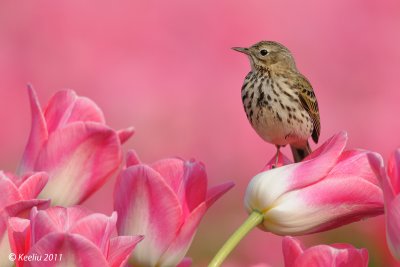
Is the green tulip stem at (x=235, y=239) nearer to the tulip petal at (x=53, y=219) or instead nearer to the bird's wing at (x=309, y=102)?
the tulip petal at (x=53, y=219)

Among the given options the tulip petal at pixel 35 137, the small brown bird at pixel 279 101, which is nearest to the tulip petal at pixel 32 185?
the tulip petal at pixel 35 137

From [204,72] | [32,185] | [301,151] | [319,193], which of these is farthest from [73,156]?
[204,72]

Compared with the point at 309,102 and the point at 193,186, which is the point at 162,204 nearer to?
the point at 193,186

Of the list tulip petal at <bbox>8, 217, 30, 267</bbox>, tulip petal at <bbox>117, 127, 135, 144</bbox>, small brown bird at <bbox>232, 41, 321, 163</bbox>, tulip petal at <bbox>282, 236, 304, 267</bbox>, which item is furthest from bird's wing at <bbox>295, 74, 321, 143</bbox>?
tulip petal at <bbox>8, 217, 30, 267</bbox>

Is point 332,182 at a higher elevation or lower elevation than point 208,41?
higher

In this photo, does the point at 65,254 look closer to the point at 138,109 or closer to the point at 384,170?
the point at 384,170

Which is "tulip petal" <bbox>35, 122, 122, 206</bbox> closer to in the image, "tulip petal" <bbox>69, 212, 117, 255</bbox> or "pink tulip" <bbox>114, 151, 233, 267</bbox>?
"pink tulip" <bbox>114, 151, 233, 267</bbox>

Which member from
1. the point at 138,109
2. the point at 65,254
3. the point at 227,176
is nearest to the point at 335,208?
the point at 65,254
